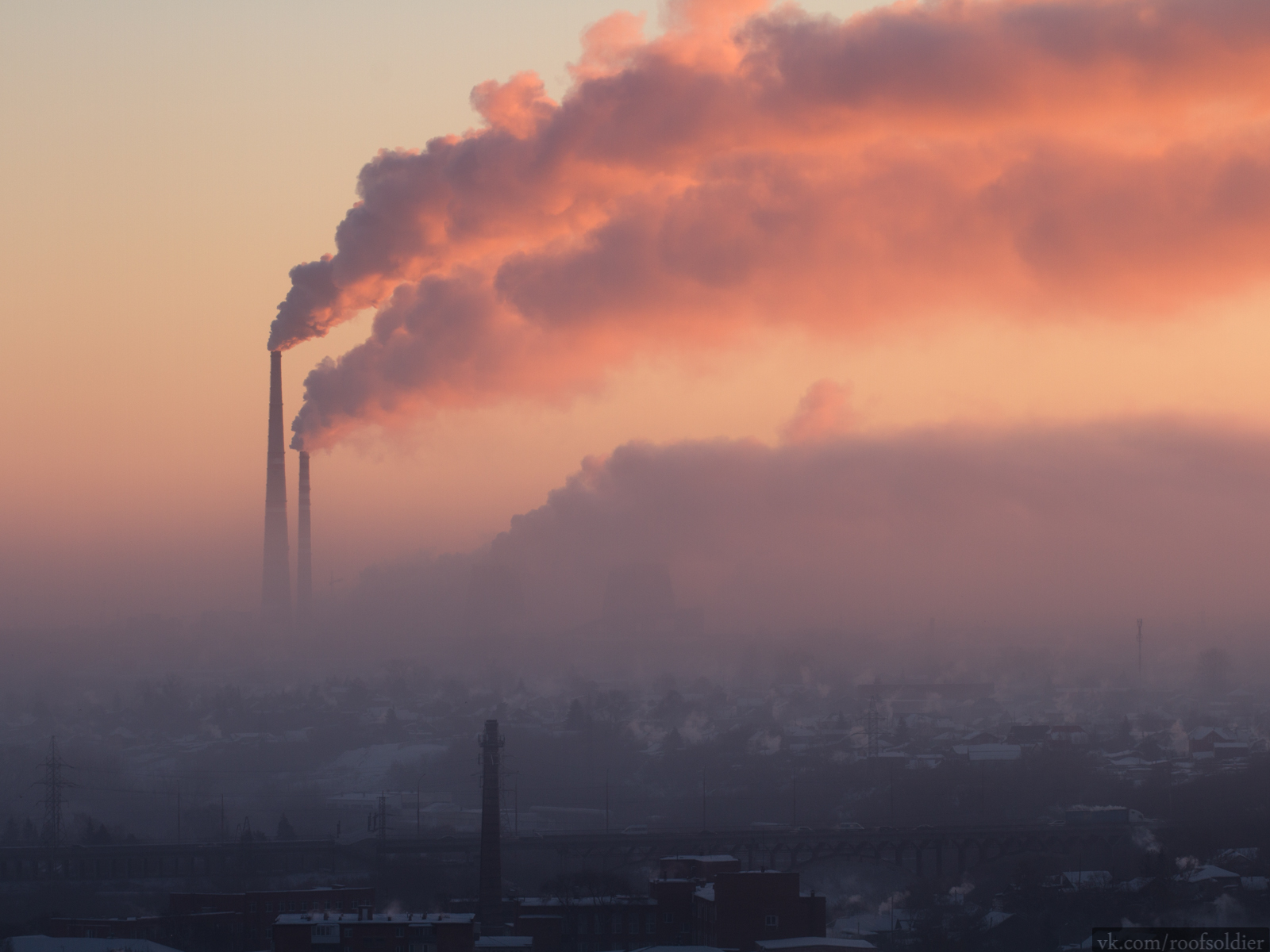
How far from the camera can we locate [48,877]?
6544 cm

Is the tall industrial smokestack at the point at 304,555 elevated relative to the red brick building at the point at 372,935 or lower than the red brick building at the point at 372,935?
elevated

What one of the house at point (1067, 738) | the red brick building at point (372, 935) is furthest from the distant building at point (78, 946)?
the house at point (1067, 738)

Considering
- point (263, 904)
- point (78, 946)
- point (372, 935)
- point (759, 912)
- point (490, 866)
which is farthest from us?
point (490, 866)

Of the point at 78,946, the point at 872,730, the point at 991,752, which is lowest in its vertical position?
the point at 78,946

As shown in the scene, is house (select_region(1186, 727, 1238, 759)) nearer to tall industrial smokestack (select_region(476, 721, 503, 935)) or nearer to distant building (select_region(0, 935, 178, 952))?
tall industrial smokestack (select_region(476, 721, 503, 935))

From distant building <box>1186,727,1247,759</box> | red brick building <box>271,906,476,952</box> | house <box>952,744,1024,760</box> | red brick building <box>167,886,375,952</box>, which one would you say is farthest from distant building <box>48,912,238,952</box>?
distant building <box>1186,727,1247,759</box>

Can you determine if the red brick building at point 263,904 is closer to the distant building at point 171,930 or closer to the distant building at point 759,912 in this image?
the distant building at point 171,930

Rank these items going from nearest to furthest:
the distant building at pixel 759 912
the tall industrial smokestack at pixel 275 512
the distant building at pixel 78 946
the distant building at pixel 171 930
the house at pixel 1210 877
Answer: the distant building at pixel 78 946 → the distant building at pixel 759 912 → the distant building at pixel 171 930 → the house at pixel 1210 877 → the tall industrial smokestack at pixel 275 512

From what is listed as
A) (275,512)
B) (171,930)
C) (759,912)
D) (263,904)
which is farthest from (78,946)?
(275,512)

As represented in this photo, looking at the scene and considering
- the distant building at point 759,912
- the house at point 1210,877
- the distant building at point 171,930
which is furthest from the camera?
the house at point 1210,877

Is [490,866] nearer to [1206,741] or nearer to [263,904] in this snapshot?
[263,904]

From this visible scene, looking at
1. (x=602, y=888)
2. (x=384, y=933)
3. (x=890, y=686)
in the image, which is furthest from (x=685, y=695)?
(x=384, y=933)

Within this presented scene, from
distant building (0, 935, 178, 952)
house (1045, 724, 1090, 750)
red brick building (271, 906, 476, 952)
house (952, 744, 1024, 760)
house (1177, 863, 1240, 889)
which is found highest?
house (1045, 724, 1090, 750)

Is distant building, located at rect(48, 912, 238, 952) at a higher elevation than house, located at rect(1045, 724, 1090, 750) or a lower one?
lower
